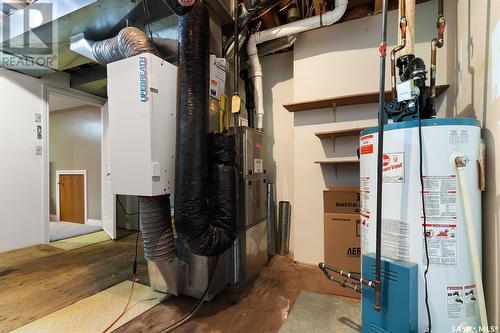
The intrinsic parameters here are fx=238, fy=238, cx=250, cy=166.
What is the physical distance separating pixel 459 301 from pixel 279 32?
2547 millimetres

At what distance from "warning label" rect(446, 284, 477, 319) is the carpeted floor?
4.63m

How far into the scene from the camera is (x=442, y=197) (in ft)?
3.67

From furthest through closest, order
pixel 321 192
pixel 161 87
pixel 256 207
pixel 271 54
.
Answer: pixel 271 54 < pixel 321 192 < pixel 256 207 < pixel 161 87

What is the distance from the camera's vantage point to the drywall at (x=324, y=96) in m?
2.44

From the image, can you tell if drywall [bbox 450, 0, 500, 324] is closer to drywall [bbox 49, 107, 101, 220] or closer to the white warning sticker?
the white warning sticker

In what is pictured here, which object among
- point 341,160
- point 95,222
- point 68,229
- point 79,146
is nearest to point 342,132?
point 341,160

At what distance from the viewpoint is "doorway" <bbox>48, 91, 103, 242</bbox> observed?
4547 mm

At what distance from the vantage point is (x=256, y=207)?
245cm

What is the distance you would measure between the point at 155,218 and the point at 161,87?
951 mm

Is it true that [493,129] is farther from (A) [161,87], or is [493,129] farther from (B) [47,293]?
(B) [47,293]

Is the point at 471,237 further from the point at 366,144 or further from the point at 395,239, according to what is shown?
the point at 366,144

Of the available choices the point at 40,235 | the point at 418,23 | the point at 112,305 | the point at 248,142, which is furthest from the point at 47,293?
the point at 418,23

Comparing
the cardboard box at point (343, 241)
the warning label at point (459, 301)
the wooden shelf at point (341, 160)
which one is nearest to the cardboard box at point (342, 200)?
the cardboard box at point (343, 241)

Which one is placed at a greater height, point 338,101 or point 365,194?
point 338,101
